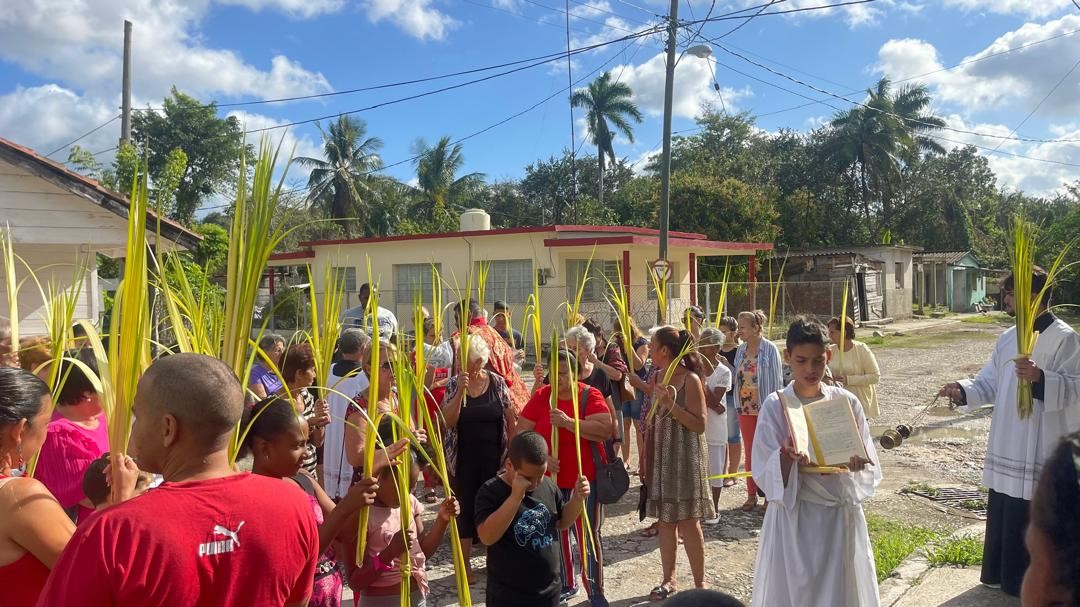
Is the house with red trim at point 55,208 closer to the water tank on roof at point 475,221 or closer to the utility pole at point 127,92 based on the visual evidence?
the utility pole at point 127,92

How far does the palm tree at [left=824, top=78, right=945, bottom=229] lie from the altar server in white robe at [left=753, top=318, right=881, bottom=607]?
3925 centimetres

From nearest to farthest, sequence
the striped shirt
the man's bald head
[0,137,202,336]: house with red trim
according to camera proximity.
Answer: the man's bald head
the striped shirt
[0,137,202,336]: house with red trim

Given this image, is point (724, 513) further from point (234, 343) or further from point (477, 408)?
point (234, 343)

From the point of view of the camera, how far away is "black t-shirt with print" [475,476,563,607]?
3.24 m

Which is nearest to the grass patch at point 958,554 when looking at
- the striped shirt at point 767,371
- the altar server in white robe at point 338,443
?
the striped shirt at point 767,371

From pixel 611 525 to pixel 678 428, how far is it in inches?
71.1

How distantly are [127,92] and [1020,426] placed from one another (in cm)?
1306

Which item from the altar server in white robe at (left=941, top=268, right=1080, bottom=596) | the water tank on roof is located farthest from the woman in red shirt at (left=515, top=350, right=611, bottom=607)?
the water tank on roof

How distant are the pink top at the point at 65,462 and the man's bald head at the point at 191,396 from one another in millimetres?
1442

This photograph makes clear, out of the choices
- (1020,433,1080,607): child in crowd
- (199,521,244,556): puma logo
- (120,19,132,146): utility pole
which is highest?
(120,19,132,146): utility pole

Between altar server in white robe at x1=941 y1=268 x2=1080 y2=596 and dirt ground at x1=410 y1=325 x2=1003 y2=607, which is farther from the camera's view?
dirt ground at x1=410 y1=325 x2=1003 y2=607

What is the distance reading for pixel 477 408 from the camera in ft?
15.9

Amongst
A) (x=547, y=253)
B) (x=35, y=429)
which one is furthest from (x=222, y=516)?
(x=547, y=253)

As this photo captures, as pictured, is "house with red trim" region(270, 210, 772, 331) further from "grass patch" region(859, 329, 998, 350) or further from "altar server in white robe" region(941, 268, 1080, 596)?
"altar server in white robe" region(941, 268, 1080, 596)
